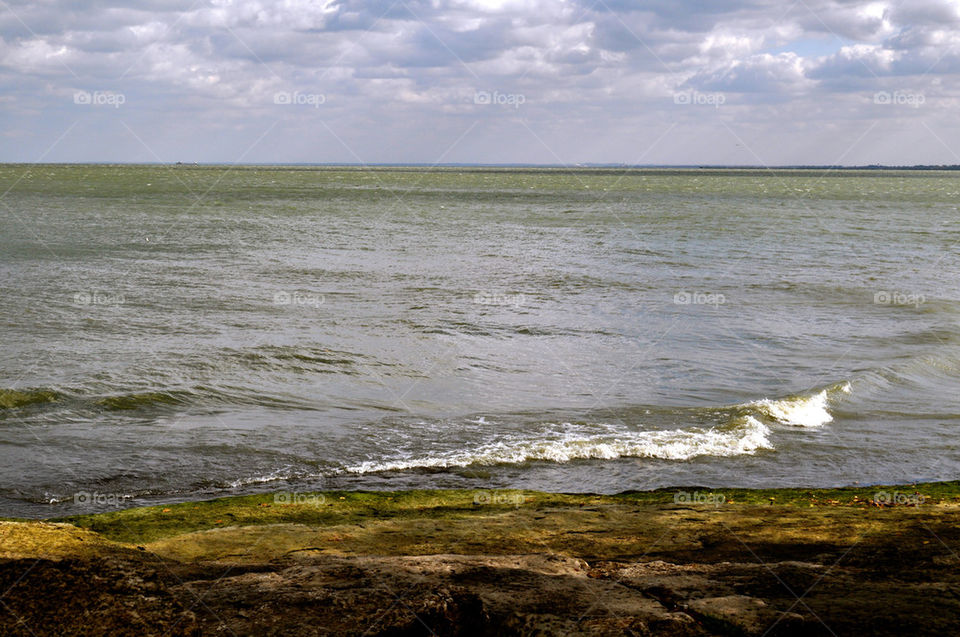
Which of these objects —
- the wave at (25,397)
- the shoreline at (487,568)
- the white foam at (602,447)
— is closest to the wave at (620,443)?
the white foam at (602,447)

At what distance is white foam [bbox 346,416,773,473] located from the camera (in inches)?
413

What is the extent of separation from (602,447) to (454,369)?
4.55 meters

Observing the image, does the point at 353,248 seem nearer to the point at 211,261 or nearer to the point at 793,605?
the point at 211,261

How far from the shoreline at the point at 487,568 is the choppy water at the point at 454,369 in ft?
5.85

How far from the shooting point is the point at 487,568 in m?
5.46

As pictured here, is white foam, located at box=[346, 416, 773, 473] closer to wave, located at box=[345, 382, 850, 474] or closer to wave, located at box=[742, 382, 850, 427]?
wave, located at box=[345, 382, 850, 474]

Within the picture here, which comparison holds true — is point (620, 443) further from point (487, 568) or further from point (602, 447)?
point (487, 568)

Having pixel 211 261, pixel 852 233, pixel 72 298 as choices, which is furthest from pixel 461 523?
pixel 852 233

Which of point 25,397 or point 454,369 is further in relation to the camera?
point 454,369

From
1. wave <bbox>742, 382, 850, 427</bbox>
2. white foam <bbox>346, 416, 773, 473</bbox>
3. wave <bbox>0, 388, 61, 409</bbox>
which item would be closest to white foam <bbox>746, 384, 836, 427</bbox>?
wave <bbox>742, 382, 850, 427</bbox>

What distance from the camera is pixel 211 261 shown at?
27.5 m

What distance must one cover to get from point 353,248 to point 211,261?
248 inches

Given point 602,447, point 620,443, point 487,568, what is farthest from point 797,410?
point 487,568

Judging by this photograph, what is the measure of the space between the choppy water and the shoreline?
5.85 ft
